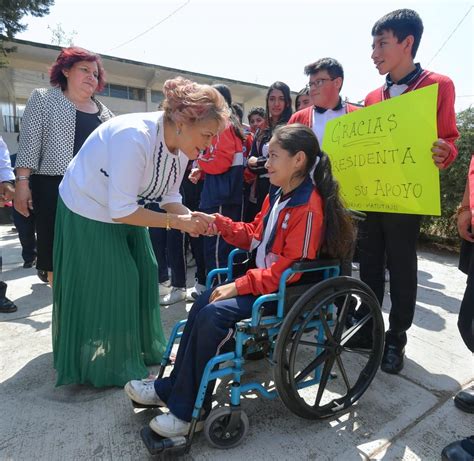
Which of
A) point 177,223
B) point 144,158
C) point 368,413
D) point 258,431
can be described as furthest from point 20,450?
point 368,413

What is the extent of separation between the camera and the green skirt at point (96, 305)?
1.96 m

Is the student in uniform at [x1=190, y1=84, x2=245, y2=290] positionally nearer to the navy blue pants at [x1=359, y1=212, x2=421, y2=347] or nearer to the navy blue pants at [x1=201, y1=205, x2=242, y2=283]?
the navy blue pants at [x1=201, y1=205, x2=242, y2=283]

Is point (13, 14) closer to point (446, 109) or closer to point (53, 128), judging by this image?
point (53, 128)

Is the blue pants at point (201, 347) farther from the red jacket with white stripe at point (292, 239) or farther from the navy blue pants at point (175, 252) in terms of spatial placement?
the navy blue pants at point (175, 252)

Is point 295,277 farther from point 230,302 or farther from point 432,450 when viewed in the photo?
point 432,450

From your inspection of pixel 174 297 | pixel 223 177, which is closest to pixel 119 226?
pixel 223 177

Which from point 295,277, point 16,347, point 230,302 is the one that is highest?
point 295,277

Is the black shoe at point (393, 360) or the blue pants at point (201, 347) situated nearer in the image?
the blue pants at point (201, 347)

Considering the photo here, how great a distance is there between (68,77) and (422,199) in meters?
2.37

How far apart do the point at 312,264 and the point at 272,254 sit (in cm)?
29

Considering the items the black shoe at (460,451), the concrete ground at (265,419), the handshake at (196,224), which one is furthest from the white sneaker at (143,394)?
the black shoe at (460,451)

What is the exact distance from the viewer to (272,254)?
6.27 ft

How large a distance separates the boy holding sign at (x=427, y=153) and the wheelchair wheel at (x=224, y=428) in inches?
43.5

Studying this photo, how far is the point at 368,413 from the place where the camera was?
74.4 inches
